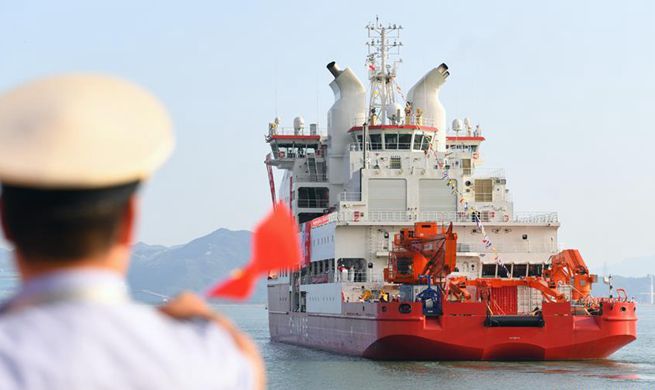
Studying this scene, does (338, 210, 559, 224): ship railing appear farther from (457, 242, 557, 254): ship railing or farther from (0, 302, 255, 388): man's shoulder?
(0, 302, 255, 388): man's shoulder

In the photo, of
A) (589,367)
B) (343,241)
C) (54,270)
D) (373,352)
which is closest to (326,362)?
(373,352)

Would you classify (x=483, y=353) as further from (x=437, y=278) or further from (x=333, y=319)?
(x=333, y=319)

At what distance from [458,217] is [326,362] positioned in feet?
23.9

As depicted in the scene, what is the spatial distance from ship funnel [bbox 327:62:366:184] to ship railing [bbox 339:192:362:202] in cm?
503

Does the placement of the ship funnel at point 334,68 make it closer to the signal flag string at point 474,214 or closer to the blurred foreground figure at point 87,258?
the signal flag string at point 474,214

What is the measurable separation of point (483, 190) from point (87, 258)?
4097 cm

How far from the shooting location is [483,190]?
42.5 meters

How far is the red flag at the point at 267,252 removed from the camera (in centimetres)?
203

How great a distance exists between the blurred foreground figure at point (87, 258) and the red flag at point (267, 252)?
0.12 metres

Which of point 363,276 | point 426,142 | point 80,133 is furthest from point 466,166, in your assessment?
point 80,133

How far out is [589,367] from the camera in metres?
33.3

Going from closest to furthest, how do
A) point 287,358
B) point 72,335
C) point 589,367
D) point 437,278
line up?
point 72,335, point 589,367, point 437,278, point 287,358

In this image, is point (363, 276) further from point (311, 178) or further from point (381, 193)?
point (311, 178)

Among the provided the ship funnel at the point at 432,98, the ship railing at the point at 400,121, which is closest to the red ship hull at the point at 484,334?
the ship railing at the point at 400,121
